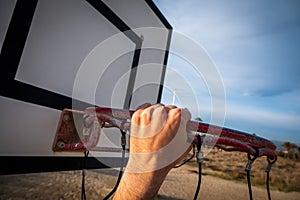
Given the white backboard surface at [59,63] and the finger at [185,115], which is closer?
the finger at [185,115]

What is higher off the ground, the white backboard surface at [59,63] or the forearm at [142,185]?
the white backboard surface at [59,63]

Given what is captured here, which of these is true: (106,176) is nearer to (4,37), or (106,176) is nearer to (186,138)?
(4,37)

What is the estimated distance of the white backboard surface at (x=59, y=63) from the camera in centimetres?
125

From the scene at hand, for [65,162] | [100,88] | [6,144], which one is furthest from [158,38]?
[6,144]

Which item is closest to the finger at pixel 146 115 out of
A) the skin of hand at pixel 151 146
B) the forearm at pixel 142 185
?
the skin of hand at pixel 151 146

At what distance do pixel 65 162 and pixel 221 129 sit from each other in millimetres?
1543

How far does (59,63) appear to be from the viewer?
1.58 metres

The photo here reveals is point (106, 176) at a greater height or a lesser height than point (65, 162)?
lesser

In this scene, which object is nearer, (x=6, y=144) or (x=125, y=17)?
(x=6, y=144)

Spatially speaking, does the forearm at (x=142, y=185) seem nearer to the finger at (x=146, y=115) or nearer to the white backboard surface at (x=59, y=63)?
the finger at (x=146, y=115)

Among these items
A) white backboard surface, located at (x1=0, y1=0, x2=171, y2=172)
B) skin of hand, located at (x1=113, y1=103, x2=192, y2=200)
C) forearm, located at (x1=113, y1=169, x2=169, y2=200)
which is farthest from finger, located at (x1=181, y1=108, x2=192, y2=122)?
white backboard surface, located at (x1=0, y1=0, x2=171, y2=172)

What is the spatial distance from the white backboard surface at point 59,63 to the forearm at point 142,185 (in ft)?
3.72

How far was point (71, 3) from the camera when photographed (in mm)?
1661

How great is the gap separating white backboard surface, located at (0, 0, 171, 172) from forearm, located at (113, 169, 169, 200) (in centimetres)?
113
